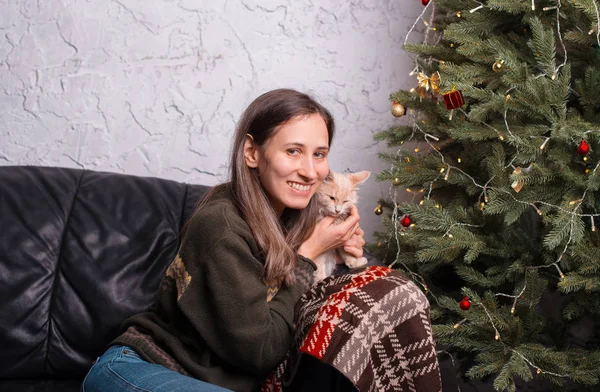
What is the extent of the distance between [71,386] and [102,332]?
0.19 meters

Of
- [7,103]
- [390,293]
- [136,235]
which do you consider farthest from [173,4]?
[390,293]

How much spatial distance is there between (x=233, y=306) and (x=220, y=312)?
4cm

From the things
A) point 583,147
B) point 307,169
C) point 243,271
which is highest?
point 583,147

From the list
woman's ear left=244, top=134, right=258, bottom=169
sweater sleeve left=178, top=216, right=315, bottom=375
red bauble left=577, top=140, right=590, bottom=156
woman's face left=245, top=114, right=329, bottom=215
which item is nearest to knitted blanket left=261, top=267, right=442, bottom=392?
sweater sleeve left=178, top=216, right=315, bottom=375

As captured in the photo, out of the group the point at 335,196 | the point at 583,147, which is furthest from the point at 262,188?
the point at 583,147

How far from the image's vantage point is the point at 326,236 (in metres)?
1.85

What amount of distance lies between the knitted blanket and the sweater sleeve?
0.08 meters

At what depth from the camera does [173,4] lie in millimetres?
2604

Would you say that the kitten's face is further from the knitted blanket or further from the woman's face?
the knitted blanket

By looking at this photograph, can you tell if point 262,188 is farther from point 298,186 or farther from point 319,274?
point 319,274

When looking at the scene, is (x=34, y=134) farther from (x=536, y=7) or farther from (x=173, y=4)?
(x=536, y=7)

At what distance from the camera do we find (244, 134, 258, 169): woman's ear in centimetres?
179

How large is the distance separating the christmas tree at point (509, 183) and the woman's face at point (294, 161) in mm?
429

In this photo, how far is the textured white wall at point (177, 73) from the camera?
2.52 metres
